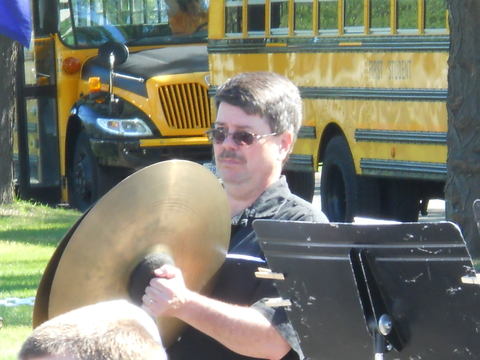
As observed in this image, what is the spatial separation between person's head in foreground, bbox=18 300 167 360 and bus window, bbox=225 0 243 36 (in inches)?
364

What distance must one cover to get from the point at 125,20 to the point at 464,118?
5.52m

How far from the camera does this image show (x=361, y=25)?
31.1ft

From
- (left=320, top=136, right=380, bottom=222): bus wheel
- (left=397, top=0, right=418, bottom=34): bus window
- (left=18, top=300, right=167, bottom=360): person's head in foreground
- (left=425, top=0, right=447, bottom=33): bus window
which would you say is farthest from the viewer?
(left=320, top=136, right=380, bottom=222): bus wheel

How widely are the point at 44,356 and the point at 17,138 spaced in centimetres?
1149

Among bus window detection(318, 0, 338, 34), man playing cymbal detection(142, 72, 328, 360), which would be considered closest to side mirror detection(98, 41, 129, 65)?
bus window detection(318, 0, 338, 34)

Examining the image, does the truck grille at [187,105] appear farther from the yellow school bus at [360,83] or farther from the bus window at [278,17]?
the bus window at [278,17]

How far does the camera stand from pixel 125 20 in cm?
1238

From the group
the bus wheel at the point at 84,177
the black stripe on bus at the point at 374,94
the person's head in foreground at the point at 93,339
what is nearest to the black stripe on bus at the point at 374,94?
the black stripe on bus at the point at 374,94

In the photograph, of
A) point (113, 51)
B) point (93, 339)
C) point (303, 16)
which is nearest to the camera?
point (93, 339)

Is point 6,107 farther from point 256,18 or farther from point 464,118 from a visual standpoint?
point 464,118

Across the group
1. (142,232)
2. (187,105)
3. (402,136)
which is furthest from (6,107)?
(142,232)

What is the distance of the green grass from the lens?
6111 millimetres

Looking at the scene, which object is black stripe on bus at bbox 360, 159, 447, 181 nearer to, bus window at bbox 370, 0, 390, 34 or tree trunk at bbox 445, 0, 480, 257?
tree trunk at bbox 445, 0, 480, 257

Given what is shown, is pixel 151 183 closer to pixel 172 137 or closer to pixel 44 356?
pixel 44 356
